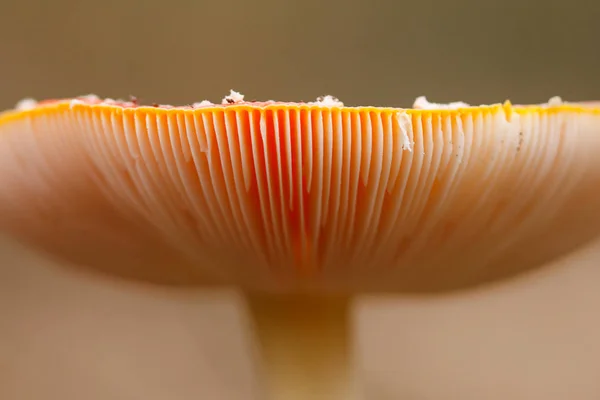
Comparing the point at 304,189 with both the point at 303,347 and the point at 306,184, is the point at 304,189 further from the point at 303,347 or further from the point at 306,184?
the point at 303,347

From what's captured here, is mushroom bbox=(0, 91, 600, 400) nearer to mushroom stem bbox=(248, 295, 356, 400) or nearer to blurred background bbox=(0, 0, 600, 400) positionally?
mushroom stem bbox=(248, 295, 356, 400)

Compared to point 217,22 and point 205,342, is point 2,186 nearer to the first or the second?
point 205,342

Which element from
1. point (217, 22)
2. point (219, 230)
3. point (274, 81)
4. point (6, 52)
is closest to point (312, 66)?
point (274, 81)

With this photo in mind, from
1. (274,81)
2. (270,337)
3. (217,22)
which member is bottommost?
(270,337)

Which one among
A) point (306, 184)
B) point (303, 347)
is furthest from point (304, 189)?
point (303, 347)

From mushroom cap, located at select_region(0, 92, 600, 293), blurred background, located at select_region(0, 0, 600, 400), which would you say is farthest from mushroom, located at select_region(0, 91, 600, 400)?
blurred background, located at select_region(0, 0, 600, 400)

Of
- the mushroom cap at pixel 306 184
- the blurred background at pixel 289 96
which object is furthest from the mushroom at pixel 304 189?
the blurred background at pixel 289 96
